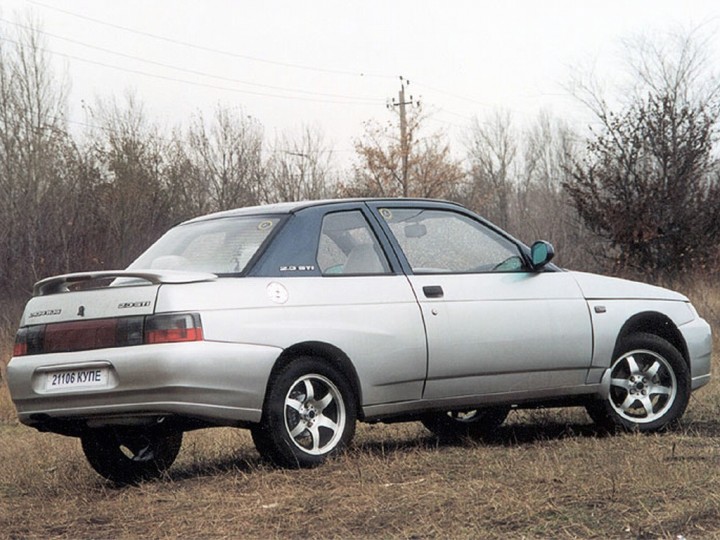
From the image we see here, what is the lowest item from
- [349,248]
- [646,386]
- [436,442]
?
[436,442]

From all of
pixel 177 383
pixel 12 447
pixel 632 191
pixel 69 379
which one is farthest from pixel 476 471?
pixel 632 191

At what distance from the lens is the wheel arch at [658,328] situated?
886 centimetres

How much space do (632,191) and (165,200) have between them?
9.68 metres

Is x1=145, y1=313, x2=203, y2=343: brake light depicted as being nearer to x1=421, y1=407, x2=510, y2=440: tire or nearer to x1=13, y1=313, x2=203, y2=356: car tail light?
x1=13, y1=313, x2=203, y2=356: car tail light

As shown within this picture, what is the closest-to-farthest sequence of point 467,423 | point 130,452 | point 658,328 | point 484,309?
point 484,309
point 130,452
point 658,328
point 467,423

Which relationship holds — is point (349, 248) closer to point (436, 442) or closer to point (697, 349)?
point (436, 442)

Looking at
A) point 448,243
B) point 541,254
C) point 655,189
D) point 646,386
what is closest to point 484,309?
point 448,243

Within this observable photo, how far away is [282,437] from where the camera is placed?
23.3ft

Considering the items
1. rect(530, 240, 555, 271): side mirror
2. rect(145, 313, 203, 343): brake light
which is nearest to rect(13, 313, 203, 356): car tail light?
rect(145, 313, 203, 343): brake light

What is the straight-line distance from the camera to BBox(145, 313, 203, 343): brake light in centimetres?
680

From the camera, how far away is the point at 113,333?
694 cm

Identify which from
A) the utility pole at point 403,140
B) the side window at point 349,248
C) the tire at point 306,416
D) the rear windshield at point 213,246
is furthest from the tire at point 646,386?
the utility pole at point 403,140

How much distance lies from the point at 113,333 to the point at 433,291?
6.44 feet

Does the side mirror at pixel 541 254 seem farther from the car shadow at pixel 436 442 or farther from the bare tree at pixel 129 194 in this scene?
the bare tree at pixel 129 194
